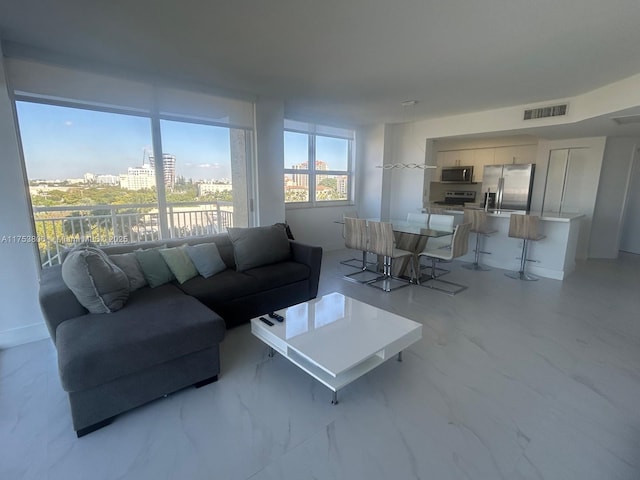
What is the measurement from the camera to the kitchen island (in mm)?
4402

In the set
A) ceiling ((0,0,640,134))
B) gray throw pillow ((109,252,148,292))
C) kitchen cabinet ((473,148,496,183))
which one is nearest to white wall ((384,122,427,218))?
kitchen cabinet ((473,148,496,183))

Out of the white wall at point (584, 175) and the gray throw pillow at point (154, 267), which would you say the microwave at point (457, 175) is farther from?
the gray throw pillow at point (154, 267)

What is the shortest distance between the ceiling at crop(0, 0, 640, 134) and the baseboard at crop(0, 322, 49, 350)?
2.42 m

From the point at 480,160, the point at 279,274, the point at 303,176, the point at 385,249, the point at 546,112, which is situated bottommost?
the point at 279,274

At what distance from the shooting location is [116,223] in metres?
4.16

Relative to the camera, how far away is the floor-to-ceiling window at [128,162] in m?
3.03

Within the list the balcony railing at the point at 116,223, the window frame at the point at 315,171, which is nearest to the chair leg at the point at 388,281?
the window frame at the point at 315,171

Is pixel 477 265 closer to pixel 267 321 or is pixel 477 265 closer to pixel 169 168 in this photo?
pixel 267 321

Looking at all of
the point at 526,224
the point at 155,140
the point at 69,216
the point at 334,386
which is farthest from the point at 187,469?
the point at 526,224

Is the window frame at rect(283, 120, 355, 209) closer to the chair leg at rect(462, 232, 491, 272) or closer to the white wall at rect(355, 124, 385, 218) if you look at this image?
the white wall at rect(355, 124, 385, 218)

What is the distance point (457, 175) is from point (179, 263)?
20.9 feet

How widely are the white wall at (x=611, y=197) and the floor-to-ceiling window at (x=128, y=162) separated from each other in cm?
626

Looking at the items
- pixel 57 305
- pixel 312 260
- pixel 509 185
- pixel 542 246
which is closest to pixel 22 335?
pixel 57 305

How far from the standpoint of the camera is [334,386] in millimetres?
1747
